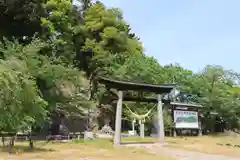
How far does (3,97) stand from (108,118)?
20363 millimetres

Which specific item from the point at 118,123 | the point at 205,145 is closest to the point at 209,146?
the point at 205,145

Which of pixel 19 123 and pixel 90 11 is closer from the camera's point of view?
pixel 19 123

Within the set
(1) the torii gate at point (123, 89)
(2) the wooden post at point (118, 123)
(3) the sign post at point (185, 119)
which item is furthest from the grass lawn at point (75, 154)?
(3) the sign post at point (185, 119)

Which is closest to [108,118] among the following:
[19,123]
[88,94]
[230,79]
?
[88,94]

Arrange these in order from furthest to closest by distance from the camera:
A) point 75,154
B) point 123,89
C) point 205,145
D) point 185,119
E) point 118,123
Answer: point 185,119
point 205,145
point 123,89
point 118,123
point 75,154

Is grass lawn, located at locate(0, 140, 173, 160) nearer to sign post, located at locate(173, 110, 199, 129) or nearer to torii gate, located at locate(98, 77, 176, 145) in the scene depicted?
torii gate, located at locate(98, 77, 176, 145)

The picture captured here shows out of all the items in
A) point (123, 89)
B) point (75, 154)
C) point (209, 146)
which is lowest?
point (75, 154)

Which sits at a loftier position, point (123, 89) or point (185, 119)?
point (123, 89)

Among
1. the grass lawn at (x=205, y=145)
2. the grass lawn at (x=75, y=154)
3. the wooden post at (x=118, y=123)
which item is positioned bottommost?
the grass lawn at (x=75, y=154)

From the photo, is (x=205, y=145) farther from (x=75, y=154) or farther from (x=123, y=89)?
(x=75, y=154)

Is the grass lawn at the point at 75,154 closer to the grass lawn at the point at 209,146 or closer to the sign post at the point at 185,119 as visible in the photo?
the grass lawn at the point at 209,146

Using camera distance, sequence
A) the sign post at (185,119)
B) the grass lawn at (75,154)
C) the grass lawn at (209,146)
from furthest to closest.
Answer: the sign post at (185,119), the grass lawn at (209,146), the grass lawn at (75,154)

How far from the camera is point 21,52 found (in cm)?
1839

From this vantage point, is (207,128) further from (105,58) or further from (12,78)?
(12,78)
